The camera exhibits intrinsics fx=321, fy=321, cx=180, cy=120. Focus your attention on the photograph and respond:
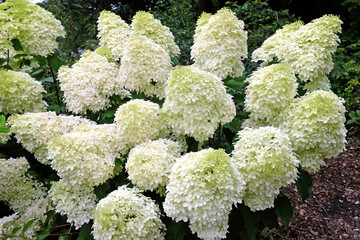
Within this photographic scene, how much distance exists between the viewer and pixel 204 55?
184cm

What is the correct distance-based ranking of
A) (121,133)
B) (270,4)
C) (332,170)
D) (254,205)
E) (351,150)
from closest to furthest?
(254,205) → (121,133) → (332,170) → (351,150) → (270,4)

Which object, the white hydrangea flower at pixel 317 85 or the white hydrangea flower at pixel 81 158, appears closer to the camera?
the white hydrangea flower at pixel 81 158

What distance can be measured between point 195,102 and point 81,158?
0.56 m

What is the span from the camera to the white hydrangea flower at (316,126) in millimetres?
1448

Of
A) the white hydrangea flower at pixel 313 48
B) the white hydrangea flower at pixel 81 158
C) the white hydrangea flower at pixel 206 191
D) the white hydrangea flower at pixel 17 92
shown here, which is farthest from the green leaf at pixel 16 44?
the white hydrangea flower at pixel 313 48

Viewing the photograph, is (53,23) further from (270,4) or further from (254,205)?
(270,4)

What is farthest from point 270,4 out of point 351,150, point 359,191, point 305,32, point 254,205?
point 254,205

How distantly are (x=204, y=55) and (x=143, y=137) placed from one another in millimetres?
635

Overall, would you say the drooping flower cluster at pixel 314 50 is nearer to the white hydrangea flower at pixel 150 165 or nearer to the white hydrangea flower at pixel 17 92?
the white hydrangea flower at pixel 150 165

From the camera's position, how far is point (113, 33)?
2.03m

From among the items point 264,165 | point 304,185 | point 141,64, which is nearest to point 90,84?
point 141,64

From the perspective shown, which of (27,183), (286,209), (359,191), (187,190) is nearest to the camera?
(187,190)

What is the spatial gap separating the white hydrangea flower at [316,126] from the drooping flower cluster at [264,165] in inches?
4.8

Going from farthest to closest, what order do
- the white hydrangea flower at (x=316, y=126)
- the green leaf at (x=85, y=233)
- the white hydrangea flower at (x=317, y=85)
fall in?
the white hydrangea flower at (x=317, y=85) → the green leaf at (x=85, y=233) → the white hydrangea flower at (x=316, y=126)
